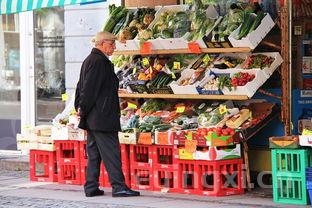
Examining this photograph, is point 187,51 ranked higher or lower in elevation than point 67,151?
higher

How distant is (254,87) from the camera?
10.7m

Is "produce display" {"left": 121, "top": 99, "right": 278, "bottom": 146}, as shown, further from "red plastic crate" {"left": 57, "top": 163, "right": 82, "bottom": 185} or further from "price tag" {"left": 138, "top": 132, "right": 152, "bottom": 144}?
"red plastic crate" {"left": 57, "top": 163, "right": 82, "bottom": 185}

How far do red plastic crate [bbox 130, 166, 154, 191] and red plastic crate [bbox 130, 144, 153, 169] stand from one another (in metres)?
0.06

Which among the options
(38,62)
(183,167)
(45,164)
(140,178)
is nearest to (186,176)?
(183,167)

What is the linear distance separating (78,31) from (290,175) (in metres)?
5.23

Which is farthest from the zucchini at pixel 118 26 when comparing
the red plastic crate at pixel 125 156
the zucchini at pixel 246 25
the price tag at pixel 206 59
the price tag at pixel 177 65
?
the zucchini at pixel 246 25

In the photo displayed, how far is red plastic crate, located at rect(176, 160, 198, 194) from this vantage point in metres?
10.8

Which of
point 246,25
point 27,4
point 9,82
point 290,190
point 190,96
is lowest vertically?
point 290,190

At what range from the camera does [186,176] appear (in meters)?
11.0

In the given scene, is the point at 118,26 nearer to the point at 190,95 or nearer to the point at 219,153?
the point at 190,95

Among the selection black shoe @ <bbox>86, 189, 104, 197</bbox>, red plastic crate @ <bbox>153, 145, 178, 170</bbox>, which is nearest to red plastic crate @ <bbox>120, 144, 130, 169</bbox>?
red plastic crate @ <bbox>153, 145, 178, 170</bbox>

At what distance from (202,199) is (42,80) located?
5.15 metres

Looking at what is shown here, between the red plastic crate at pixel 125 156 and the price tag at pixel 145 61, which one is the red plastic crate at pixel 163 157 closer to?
the red plastic crate at pixel 125 156

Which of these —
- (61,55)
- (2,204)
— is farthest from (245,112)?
(61,55)
